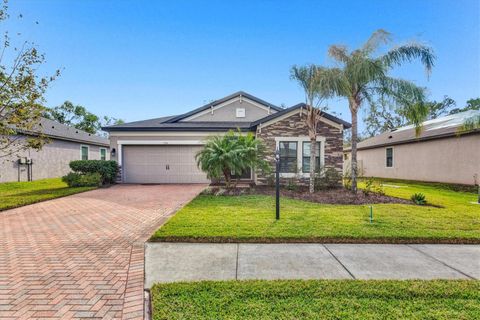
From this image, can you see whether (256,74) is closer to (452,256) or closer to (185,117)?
(185,117)

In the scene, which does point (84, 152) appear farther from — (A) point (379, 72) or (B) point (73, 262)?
(A) point (379, 72)

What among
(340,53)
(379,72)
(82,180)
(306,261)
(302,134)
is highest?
(340,53)

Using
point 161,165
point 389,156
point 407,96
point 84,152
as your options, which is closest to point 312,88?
point 407,96

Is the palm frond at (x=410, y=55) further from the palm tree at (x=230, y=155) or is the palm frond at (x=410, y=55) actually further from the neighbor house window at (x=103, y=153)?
the neighbor house window at (x=103, y=153)

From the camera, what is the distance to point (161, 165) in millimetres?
14984

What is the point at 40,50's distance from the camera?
25.5ft

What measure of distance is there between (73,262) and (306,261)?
143 inches

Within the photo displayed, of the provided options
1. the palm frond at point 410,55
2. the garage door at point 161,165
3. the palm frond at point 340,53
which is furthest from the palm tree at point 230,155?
the palm frond at point 410,55

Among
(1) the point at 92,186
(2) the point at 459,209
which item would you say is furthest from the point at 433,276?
(1) the point at 92,186

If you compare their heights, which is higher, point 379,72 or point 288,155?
point 379,72

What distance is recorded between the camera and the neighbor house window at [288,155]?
12586 mm

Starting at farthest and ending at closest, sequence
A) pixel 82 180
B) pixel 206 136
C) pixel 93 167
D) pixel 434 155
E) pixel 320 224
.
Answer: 1. pixel 434 155
2. pixel 206 136
3. pixel 93 167
4. pixel 82 180
5. pixel 320 224

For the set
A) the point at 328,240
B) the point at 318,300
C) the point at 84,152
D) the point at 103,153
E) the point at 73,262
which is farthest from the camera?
the point at 103,153

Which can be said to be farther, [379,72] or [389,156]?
[389,156]
